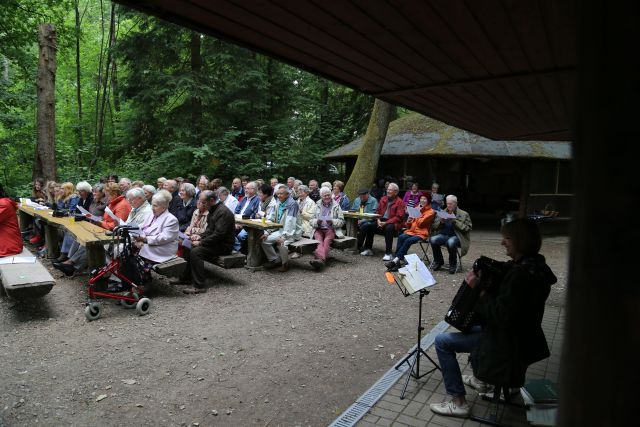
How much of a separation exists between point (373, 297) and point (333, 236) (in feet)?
8.57

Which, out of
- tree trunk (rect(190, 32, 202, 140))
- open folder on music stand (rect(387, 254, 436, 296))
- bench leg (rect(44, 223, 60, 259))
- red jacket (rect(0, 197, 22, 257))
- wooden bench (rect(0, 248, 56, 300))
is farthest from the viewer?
tree trunk (rect(190, 32, 202, 140))

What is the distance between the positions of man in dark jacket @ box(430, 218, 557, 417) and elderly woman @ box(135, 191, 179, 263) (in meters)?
4.92

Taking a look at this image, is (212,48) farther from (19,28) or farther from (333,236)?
(333,236)

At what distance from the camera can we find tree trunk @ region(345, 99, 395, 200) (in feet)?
48.2

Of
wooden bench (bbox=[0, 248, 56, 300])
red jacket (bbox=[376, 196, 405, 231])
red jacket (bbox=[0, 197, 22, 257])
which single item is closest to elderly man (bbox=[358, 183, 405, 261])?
red jacket (bbox=[376, 196, 405, 231])

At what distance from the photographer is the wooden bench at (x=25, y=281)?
5.39 metres

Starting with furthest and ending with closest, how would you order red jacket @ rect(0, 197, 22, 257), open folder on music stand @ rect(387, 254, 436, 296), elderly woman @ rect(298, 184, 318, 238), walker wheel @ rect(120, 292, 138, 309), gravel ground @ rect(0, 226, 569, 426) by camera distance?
elderly woman @ rect(298, 184, 318, 238)
red jacket @ rect(0, 197, 22, 257)
walker wheel @ rect(120, 292, 138, 309)
open folder on music stand @ rect(387, 254, 436, 296)
gravel ground @ rect(0, 226, 569, 426)

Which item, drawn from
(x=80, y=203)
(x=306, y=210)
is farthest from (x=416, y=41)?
(x=80, y=203)

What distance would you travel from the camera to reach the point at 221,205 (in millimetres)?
7598

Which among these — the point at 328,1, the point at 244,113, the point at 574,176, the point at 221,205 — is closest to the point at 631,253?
the point at 574,176

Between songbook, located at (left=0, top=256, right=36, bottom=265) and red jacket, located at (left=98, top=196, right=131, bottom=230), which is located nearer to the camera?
songbook, located at (left=0, top=256, right=36, bottom=265)

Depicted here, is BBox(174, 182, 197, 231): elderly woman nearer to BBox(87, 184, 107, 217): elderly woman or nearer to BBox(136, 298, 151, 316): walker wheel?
BBox(87, 184, 107, 217): elderly woman

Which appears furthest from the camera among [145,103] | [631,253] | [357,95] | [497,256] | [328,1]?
[357,95]

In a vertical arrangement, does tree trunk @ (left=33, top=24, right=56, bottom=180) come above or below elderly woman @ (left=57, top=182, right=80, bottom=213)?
above
